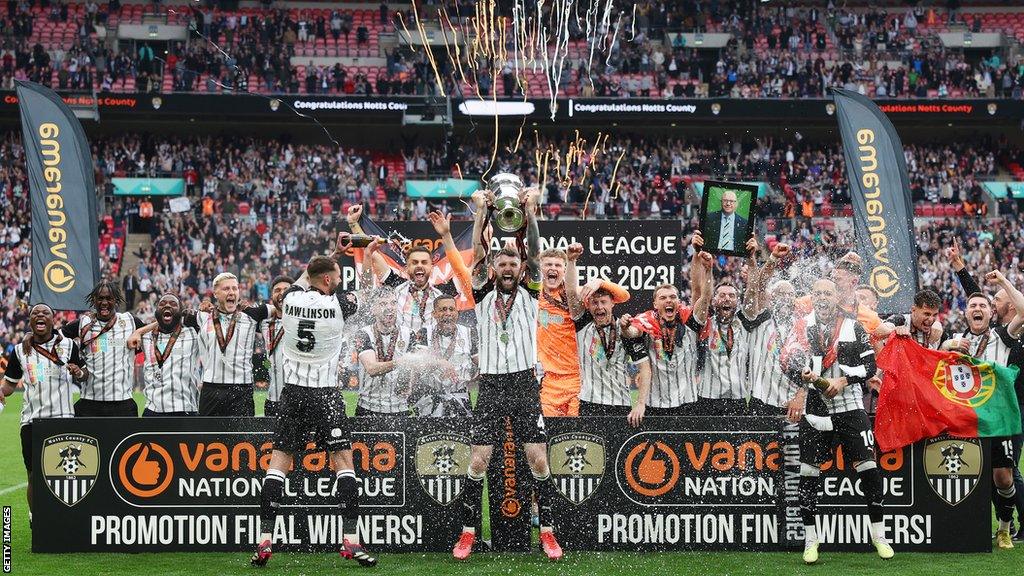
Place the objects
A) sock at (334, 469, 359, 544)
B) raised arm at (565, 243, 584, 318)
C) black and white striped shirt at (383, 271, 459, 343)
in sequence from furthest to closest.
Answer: black and white striped shirt at (383, 271, 459, 343), raised arm at (565, 243, 584, 318), sock at (334, 469, 359, 544)

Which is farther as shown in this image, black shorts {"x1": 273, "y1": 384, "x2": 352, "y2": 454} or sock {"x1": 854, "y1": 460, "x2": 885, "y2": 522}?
sock {"x1": 854, "y1": 460, "x2": 885, "y2": 522}

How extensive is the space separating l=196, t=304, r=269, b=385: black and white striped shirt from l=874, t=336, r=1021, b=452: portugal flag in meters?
4.70

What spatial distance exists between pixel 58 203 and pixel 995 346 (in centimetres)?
1201

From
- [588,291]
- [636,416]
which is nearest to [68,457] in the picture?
[588,291]

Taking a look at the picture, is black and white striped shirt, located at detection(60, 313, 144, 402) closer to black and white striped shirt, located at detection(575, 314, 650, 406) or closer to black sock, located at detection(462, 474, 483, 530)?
black sock, located at detection(462, 474, 483, 530)

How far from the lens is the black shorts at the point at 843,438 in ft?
26.2

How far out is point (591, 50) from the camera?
38188 millimetres

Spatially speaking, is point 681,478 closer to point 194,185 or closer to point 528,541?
point 528,541

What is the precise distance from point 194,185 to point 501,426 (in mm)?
28678

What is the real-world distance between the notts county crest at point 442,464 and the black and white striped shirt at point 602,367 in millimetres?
1050

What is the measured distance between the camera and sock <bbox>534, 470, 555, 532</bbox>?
793 centimetres

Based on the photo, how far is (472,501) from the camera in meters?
8.03

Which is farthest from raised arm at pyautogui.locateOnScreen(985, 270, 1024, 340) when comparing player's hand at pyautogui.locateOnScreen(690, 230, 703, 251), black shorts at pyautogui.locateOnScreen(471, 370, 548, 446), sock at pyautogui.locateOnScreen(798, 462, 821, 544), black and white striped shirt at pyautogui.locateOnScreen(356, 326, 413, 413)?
black and white striped shirt at pyautogui.locateOnScreen(356, 326, 413, 413)

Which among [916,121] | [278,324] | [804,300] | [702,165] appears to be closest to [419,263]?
[278,324]
